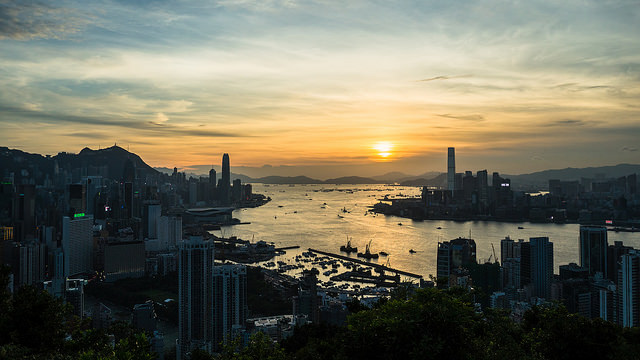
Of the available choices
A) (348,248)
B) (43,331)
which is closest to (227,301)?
(43,331)

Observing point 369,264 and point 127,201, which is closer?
point 369,264

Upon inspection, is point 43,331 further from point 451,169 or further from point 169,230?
point 451,169

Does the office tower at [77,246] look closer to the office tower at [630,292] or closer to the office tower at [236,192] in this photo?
the office tower at [630,292]

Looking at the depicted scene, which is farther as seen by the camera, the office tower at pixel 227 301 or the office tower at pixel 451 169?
Answer: the office tower at pixel 451 169

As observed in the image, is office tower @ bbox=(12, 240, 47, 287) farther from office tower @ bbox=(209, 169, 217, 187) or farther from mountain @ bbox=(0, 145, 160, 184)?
office tower @ bbox=(209, 169, 217, 187)

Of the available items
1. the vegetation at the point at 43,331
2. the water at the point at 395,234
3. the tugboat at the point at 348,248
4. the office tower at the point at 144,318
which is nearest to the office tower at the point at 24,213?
the office tower at the point at 144,318

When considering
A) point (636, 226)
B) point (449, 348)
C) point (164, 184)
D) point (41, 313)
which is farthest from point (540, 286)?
point (164, 184)
